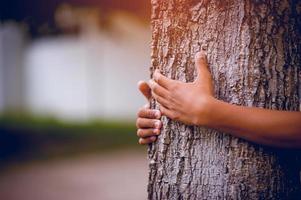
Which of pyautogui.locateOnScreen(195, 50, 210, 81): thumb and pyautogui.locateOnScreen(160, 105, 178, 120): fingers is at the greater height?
pyautogui.locateOnScreen(195, 50, 210, 81): thumb

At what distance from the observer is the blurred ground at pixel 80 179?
7059mm

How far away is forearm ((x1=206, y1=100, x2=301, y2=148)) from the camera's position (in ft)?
6.54

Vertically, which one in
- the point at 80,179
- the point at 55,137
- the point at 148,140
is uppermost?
the point at 148,140

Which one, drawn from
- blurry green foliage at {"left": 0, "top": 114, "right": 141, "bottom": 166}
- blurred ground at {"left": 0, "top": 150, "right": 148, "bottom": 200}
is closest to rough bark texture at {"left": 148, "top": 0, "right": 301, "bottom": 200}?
blurred ground at {"left": 0, "top": 150, "right": 148, "bottom": 200}

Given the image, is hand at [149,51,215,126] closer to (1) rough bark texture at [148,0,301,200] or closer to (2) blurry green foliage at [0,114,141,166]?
(1) rough bark texture at [148,0,301,200]

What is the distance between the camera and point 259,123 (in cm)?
199

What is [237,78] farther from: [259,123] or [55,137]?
[55,137]

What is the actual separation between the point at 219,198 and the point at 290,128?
1.20 ft

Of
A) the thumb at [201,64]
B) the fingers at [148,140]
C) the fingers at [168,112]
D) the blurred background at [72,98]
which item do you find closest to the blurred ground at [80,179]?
the blurred background at [72,98]

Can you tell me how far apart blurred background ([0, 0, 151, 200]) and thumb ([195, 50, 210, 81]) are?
16.2 feet

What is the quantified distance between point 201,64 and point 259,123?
0.29 m

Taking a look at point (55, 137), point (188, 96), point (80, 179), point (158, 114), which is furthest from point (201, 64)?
point (55, 137)

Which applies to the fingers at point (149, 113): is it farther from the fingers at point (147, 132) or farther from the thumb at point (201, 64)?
the thumb at point (201, 64)

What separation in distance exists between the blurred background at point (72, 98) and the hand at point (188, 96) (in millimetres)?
4851
